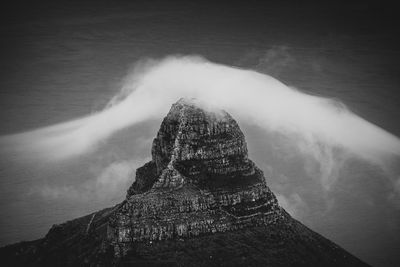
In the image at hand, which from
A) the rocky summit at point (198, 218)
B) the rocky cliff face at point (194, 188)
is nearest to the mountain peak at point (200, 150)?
the rocky cliff face at point (194, 188)

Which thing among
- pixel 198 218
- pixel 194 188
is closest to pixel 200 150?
pixel 194 188

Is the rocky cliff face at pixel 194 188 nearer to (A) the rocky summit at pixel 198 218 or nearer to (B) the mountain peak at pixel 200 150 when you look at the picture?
(B) the mountain peak at pixel 200 150

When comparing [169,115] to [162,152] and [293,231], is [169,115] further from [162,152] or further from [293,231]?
[293,231]

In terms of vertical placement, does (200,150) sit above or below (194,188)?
above

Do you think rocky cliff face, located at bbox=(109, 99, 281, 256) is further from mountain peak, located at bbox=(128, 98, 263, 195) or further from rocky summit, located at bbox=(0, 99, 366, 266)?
rocky summit, located at bbox=(0, 99, 366, 266)

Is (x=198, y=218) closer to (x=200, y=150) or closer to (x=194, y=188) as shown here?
(x=194, y=188)
